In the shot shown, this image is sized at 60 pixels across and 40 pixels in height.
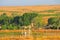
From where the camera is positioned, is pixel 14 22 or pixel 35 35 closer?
pixel 35 35

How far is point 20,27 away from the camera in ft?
14.4

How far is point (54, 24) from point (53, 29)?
17 centimetres

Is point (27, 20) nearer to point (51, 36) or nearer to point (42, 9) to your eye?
point (51, 36)

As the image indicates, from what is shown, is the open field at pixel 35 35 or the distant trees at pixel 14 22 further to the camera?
the distant trees at pixel 14 22

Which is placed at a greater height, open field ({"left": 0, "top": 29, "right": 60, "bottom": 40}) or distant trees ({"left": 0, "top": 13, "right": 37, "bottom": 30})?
distant trees ({"left": 0, "top": 13, "right": 37, "bottom": 30})

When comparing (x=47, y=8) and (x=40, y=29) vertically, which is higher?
(x=47, y=8)

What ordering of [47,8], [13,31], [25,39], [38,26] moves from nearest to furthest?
[25,39], [13,31], [38,26], [47,8]

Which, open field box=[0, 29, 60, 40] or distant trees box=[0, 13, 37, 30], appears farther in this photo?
distant trees box=[0, 13, 37, 30]

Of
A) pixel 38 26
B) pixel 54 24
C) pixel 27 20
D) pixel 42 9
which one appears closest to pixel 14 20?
pixel 27 20

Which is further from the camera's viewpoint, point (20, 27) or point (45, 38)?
point (20, 27)

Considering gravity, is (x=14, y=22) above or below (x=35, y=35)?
above

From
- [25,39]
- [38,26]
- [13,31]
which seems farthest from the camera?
[38,26]

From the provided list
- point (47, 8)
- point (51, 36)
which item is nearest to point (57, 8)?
point (47, 8)

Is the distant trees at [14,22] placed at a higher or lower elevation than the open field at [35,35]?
higher
